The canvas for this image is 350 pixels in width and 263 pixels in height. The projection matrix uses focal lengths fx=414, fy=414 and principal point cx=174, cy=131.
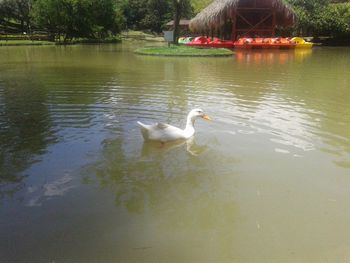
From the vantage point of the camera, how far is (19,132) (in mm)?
7438

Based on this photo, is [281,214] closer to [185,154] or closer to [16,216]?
[185,154]

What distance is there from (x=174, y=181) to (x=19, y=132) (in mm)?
3543

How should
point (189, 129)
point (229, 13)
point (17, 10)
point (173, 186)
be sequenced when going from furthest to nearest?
point (17, 10) → point (229, 13) → point (189, 129) → point (173, 186)

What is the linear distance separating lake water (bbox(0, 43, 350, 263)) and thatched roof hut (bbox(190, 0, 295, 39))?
76.8ft

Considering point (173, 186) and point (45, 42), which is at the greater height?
A: point (45, 42)

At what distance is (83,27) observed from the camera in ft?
152

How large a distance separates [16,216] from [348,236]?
3447 mm

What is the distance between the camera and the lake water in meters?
3.96

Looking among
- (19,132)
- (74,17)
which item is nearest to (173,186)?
(19,132)

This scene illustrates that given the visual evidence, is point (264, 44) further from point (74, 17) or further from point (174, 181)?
point (174, 181)

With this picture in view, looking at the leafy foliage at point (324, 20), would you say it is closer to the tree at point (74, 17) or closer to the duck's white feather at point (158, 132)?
the tree at point (74, 17)

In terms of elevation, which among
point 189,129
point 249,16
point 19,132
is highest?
point 249,16

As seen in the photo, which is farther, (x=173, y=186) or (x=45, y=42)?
(x=45, y=42)

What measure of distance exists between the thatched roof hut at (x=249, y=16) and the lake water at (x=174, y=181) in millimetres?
23404
